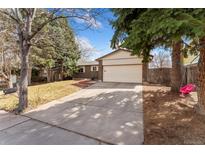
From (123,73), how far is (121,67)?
0.54 meters

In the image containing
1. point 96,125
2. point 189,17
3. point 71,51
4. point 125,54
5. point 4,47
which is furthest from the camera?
point 71,51

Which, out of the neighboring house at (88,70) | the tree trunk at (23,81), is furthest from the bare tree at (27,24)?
the neighboring house at (88,70)

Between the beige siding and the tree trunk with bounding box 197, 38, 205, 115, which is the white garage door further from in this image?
the tree trunk with bounding box 197, 38, 205, 115

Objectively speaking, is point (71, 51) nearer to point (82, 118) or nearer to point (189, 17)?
point (82, 118)

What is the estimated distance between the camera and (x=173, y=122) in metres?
4.56

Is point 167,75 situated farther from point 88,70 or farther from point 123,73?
point 88,70

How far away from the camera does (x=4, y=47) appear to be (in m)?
11.1

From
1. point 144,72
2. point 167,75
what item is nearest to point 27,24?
point 144,72

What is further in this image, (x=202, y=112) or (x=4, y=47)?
(x=4, y=47)

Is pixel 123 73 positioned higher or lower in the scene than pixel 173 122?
higher

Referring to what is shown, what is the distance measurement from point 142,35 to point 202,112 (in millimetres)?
3087

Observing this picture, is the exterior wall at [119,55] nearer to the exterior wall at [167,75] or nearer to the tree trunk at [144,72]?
the tree trunk at [144,72]
